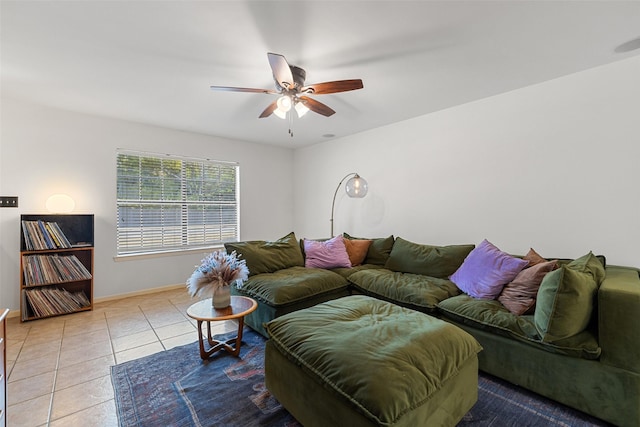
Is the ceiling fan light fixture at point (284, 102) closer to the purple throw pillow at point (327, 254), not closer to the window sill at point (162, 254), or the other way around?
the purple throw pillow at point (327, 254)

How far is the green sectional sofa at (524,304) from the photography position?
153 centimetres

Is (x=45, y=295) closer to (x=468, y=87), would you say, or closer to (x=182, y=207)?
(x=182, y=207)

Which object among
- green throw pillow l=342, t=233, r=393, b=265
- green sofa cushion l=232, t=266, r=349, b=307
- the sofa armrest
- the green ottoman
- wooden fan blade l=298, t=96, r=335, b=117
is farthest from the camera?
green throw pillow l=342, t=233, r=393, b=265

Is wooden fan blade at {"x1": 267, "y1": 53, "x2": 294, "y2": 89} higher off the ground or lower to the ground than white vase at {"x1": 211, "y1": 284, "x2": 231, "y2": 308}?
higher

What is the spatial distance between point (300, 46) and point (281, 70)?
28 centimetres

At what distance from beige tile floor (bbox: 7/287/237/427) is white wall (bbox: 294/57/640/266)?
268cm

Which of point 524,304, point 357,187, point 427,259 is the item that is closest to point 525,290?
point 524,304

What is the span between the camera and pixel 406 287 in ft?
8.39

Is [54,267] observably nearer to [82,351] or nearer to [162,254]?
[162,254]

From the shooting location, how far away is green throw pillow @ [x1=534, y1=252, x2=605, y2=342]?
Result: 5.27ft

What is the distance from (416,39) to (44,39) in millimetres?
2575

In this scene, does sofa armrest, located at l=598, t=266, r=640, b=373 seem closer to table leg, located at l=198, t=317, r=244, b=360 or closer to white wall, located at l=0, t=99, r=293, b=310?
table leg, located at l=198, t=317, r=244, b=360

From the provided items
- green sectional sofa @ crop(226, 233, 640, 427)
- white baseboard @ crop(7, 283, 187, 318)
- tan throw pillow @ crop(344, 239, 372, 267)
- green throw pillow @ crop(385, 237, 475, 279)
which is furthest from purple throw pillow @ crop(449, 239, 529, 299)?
white baseboard @ crop(7, 283, 187, 318)

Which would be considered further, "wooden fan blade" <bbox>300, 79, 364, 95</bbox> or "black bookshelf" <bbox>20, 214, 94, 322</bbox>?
"black bookshelf" <bbox>20, 214, 94, 322</bbox>
